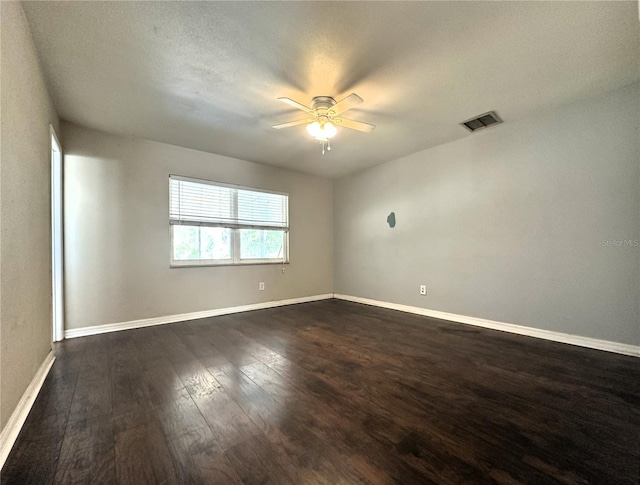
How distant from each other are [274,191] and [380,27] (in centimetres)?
325

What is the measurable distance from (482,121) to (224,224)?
3720mm

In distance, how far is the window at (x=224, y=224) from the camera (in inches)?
150

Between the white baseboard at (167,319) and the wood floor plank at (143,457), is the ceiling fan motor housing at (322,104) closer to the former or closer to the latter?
the wood floor plank at (143,457)

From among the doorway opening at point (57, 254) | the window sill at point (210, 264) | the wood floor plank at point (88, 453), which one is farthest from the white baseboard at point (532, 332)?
the doorway opening at point (57, 254)

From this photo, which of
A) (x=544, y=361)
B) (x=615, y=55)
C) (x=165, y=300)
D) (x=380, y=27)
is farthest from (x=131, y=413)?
(x=615, y=55)

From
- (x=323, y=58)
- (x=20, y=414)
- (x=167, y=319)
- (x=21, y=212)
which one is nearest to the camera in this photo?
(x=20, y=414)

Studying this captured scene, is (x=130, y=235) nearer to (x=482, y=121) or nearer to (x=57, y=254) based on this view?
(x=57, y=254)

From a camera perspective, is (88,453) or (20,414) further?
(20,414)

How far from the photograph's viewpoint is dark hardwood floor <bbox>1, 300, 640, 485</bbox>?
3.87 feet

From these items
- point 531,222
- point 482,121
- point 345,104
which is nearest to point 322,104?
point 345,104

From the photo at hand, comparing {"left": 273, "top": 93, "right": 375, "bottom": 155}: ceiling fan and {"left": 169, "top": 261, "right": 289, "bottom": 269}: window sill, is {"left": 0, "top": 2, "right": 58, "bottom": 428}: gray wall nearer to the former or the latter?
{"left": 169, "top": 261, "right": 289, "bottom": 269}: window sill

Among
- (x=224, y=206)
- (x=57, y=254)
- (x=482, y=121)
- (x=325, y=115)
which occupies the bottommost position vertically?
(x=57, y=254)

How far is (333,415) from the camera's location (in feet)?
5.14

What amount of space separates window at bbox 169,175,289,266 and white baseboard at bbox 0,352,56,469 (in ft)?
6.16
